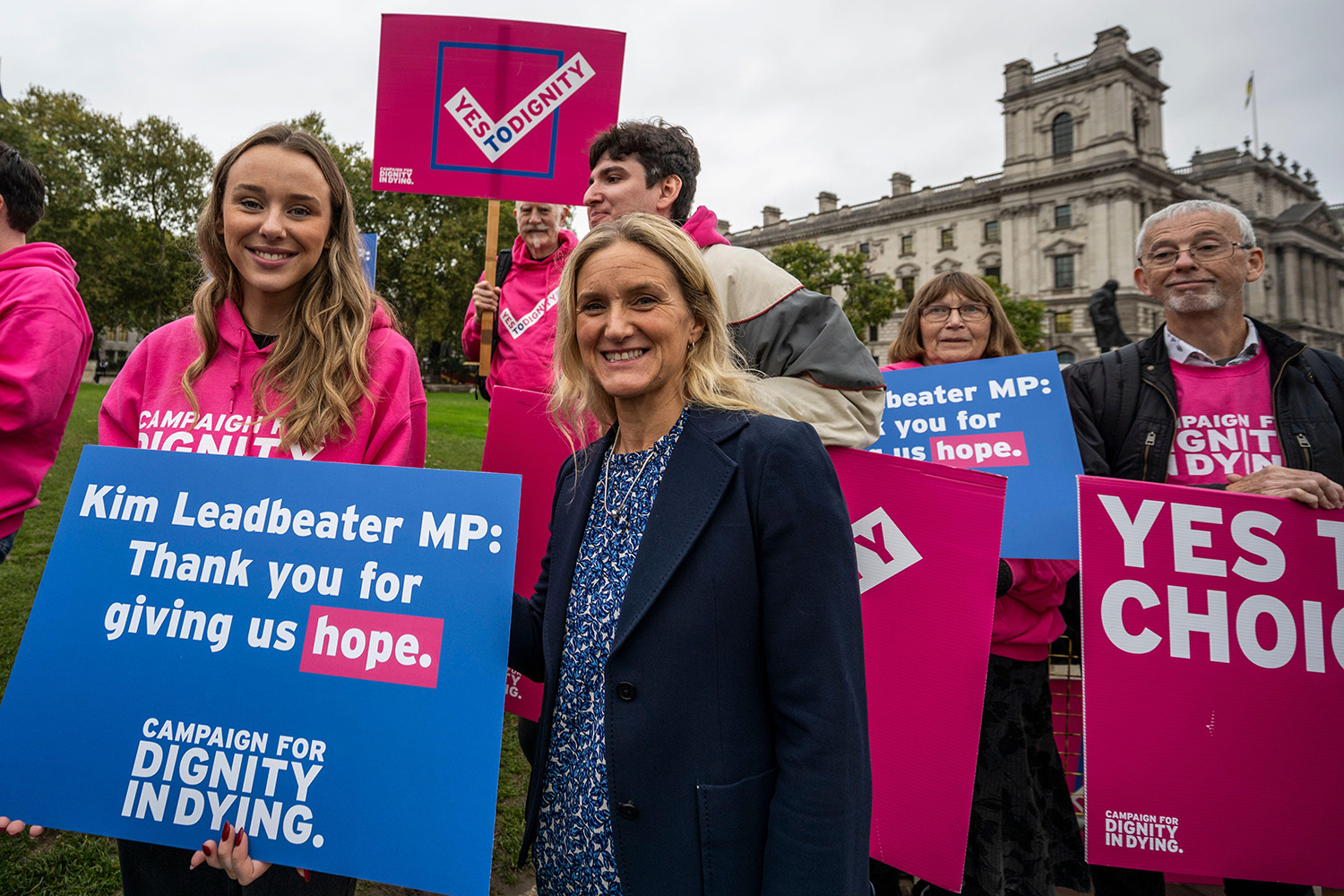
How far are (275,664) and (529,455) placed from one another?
3.85 ft

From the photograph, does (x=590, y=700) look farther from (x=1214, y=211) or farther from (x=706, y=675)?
(x=1214, y=211)

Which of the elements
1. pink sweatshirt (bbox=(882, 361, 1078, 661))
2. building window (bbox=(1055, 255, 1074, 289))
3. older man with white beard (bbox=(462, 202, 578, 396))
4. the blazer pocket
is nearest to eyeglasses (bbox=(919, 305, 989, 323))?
pink sweatshirt (bbox=(882, 361, 1078, 661))

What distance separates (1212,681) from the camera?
2.16 m

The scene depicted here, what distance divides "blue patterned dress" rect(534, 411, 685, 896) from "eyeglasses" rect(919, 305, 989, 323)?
2.16 m

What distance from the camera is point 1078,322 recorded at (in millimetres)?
50625

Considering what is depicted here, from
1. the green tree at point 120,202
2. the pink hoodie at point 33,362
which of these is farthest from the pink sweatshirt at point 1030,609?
the green tree at point 120,202

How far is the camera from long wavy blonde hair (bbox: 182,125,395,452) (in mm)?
1790

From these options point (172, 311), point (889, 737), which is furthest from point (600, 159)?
point (172, 311)

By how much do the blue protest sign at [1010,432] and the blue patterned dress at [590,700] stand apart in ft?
4.43

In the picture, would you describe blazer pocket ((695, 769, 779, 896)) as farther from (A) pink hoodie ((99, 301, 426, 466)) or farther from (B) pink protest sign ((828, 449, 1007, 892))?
(A) pink hoodie ((99, 301, 426, 466))

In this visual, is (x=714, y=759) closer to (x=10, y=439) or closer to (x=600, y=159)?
(x=600, y=159)

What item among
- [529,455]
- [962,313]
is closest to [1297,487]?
[962,313]

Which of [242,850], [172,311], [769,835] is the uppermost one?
[172,311]

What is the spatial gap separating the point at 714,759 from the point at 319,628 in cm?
90
